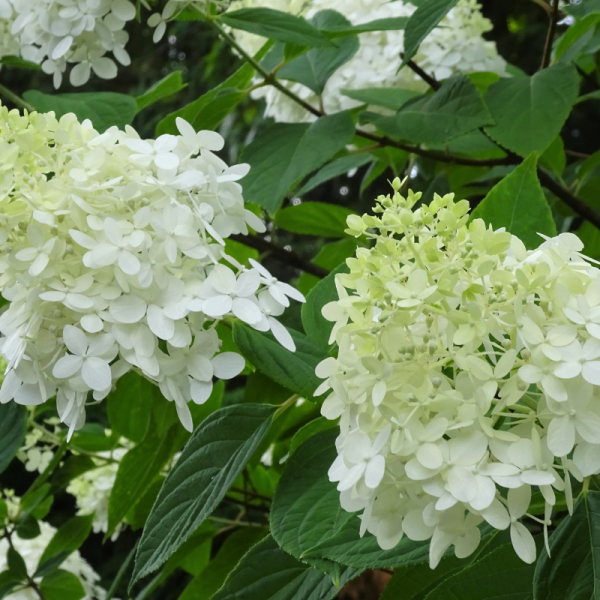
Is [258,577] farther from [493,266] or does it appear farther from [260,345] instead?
[493,266]

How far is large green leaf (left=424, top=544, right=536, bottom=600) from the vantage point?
42 centimetres

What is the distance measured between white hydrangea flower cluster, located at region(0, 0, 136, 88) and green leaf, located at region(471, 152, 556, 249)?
1.23ft

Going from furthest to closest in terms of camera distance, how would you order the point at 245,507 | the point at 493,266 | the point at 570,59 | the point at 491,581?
1. the point at 245,507
2. the point at 570,59
3. the point at 491,581
4. the point at 493,266

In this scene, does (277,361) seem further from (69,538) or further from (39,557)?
(39,557)

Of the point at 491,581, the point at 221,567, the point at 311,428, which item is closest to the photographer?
the point at 491,581

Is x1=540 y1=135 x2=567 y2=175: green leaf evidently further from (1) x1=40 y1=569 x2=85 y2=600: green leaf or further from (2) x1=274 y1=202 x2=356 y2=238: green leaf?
(1) x1=40 y1=569 x2=85 y2=600: green leaf

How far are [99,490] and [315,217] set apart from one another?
487 millimetres

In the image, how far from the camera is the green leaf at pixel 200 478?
43 cm

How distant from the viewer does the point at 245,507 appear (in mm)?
851

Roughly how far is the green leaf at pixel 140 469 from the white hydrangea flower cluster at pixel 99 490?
1.03 feet

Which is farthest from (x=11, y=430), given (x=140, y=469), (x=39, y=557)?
(x=39, y=557)

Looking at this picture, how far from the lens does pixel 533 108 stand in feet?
2.20

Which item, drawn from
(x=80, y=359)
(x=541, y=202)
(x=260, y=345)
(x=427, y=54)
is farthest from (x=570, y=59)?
(x=80, y=359)

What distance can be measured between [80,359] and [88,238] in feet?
0.23
